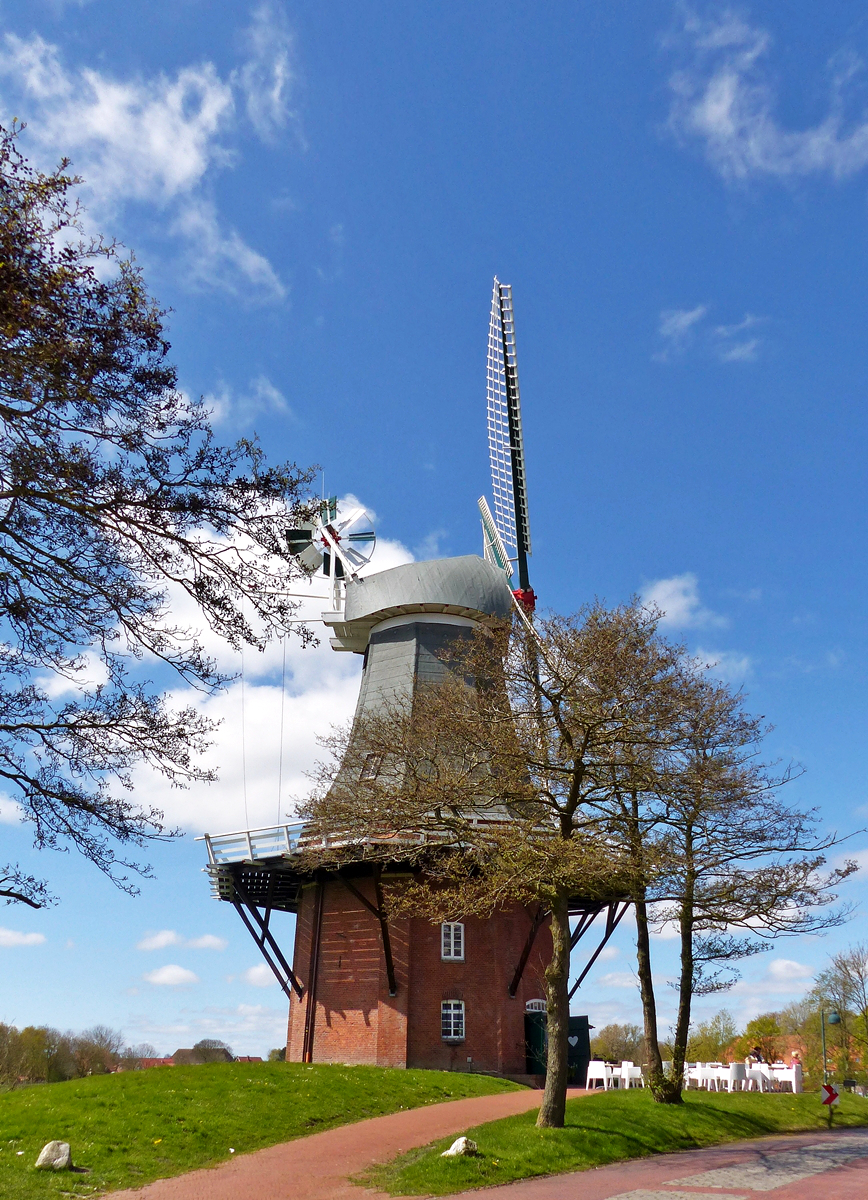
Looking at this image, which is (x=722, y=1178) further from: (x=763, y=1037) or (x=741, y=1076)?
(x=763, y=1037)

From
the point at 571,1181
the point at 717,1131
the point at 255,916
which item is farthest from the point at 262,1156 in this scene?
the point at 255,916

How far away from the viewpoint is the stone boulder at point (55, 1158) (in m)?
10.7

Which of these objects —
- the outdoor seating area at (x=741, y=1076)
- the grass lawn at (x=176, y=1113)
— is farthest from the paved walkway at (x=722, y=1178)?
the outdoor seating area at (x=741, y=1076)

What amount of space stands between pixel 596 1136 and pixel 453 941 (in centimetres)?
1021

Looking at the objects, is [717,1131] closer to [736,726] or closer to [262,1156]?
[736,726]

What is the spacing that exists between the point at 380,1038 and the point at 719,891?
9.94 m

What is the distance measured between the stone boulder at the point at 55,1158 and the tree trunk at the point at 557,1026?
619cm

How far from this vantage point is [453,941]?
75.4ft

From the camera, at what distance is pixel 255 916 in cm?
2327

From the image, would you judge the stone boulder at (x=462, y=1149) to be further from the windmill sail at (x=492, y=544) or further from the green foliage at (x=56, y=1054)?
the green foliage at (x=56, y=1054)

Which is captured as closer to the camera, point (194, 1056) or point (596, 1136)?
point (596, 1136)

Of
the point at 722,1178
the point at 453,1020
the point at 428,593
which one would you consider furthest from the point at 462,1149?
the point at 428,593

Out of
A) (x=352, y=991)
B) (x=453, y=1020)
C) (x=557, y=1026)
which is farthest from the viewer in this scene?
(x=352, y=991)

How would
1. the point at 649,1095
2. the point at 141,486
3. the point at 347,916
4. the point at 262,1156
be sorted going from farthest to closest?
the point at 347,916 → the point at 649,1095 → the point at 262,1156 → the point at 141,486
